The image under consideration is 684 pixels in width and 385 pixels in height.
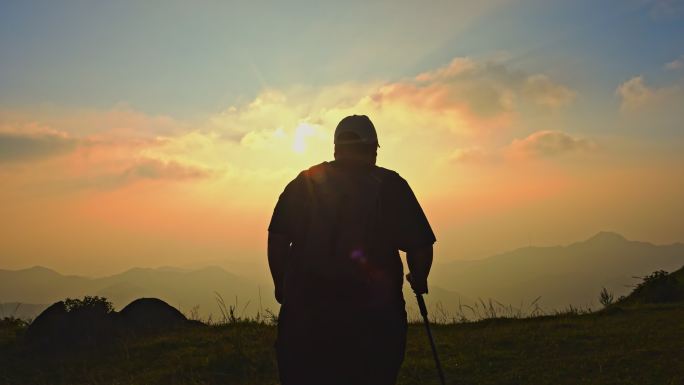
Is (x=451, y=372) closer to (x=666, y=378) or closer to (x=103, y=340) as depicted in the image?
(x=666, y=378)

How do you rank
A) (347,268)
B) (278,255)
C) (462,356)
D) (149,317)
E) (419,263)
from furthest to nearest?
(149,317)
(462,356)
(278,255)
(419,263)
(347,268)

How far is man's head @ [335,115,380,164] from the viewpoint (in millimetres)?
5641

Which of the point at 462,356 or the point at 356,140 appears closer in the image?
the point at 356,140

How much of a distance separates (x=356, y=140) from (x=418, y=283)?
1.38 meters

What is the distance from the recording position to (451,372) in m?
10.2

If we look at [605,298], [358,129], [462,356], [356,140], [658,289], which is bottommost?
[462,356]

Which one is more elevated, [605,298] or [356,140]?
[356,140]

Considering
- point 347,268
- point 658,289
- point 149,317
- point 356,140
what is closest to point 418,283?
point 347,268

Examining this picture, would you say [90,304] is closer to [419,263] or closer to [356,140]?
[356,140]

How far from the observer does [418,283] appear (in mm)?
5574

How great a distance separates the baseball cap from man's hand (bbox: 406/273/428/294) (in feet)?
4.12

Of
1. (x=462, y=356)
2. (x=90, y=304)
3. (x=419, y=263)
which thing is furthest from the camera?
(x=90, y=304)

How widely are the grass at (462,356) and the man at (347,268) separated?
4.76 metres

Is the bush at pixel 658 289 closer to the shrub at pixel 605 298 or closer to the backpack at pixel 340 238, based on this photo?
the shrub at pixel 605 298
